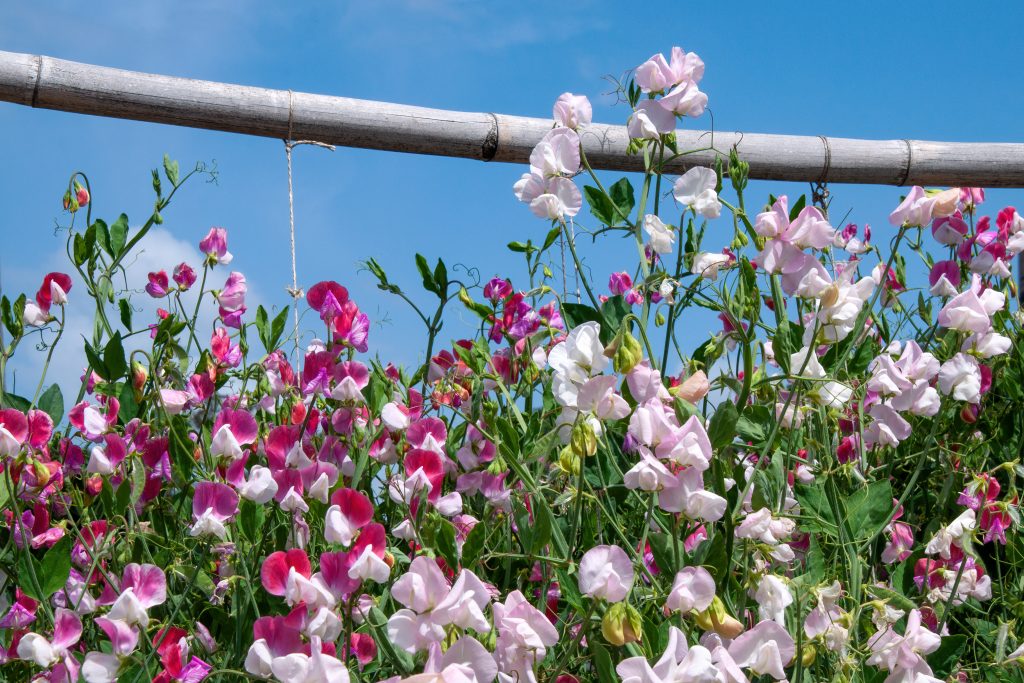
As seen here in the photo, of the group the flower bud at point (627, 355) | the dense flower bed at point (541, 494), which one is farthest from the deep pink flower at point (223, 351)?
the flower bud at point (627, 355)

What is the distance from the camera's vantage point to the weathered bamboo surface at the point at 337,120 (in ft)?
7.43

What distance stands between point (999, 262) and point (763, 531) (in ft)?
3.72

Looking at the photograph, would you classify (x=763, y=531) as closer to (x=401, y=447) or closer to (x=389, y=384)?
(x=401, y=447)

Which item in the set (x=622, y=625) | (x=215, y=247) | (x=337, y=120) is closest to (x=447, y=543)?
(x=622, y=625)

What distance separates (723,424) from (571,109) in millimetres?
511

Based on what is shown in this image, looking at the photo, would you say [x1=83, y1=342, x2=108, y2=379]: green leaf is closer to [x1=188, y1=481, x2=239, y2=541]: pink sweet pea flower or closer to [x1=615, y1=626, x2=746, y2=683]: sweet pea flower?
[x1=188, y1=481, x2=239, y2=541]: pink sweet pea flower

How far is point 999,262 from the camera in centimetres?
186

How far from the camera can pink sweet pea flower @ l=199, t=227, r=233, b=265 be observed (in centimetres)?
170

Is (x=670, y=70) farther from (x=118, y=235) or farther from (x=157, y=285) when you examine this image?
(x=157, y=285)

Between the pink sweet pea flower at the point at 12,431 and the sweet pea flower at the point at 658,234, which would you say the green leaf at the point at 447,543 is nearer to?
the sweet pea flower at the point at 658,234

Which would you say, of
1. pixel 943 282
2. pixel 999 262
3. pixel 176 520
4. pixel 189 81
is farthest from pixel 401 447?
pixel 189 81

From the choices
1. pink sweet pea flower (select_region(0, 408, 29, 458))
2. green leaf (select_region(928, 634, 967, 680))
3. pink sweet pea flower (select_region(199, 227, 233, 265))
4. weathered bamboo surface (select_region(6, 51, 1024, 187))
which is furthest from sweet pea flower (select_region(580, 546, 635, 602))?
weathered bamboo surface (select_region(6, 51, 1024, 187))

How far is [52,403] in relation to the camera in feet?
4.98

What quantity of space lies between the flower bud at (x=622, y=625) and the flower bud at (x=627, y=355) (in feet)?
0.62
